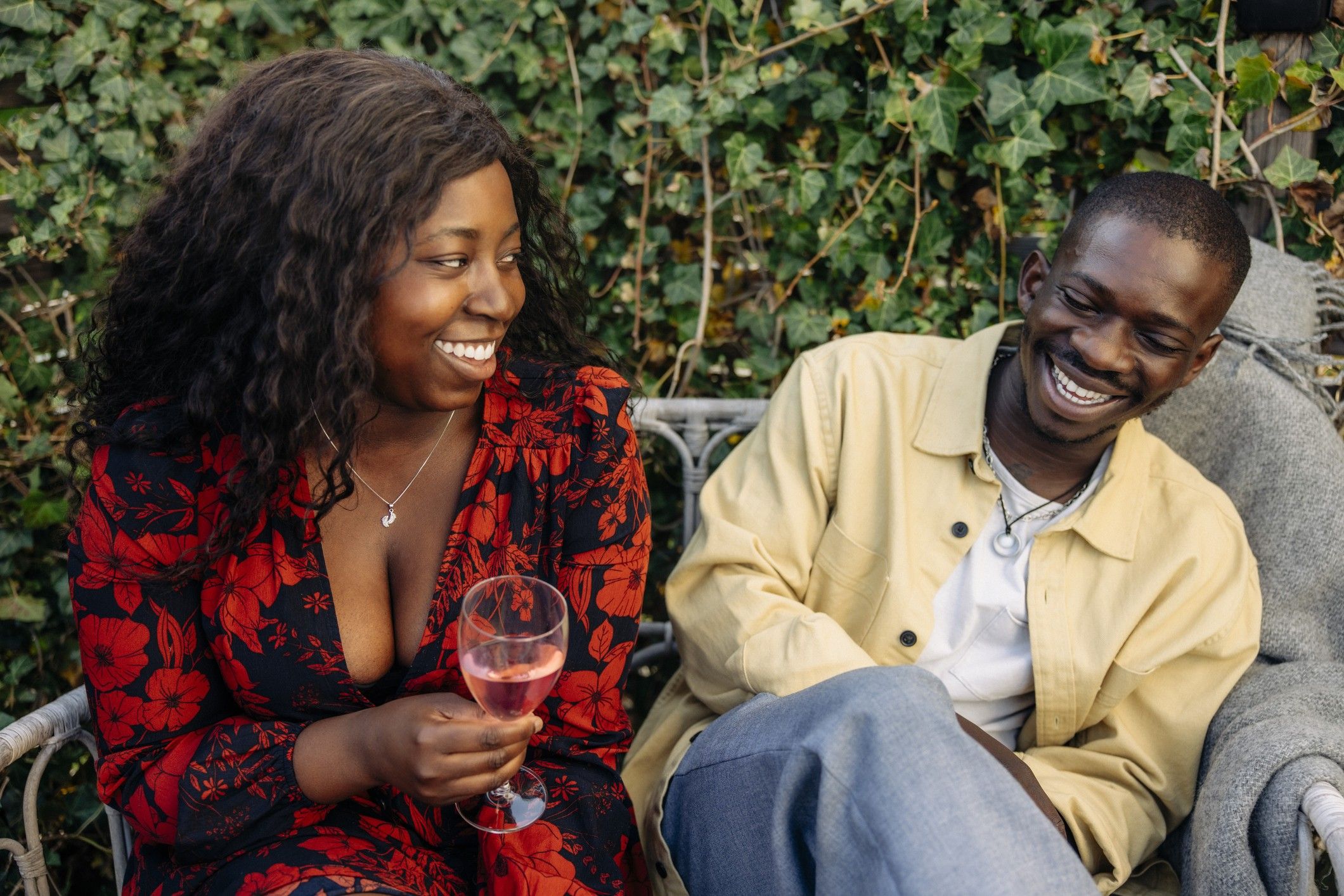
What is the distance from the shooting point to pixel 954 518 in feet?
7.57

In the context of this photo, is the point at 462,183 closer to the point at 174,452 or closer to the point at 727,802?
the point at 174,452

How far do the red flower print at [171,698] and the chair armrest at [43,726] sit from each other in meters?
0.16

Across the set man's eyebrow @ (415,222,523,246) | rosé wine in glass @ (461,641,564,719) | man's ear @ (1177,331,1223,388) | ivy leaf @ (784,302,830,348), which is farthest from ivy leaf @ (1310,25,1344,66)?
rosé wine in glass @ (461,641,564,719)

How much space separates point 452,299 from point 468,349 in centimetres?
10

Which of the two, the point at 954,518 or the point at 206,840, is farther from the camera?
the point at 954,518

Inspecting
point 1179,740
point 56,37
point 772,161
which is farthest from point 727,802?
point 56,37

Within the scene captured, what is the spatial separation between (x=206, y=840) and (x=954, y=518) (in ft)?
5.00

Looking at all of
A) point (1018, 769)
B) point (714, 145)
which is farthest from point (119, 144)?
point (1018, 769)

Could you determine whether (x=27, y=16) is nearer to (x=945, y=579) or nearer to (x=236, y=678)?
(x=236, y=678)

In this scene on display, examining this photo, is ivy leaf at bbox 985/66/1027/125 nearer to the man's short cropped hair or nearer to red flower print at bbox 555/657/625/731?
the man's short cropped hair

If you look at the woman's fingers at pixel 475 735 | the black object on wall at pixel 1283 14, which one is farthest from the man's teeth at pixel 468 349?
the black object on wall at pixel 1283 14

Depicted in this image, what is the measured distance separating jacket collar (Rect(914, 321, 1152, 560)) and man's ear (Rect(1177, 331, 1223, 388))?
149mm

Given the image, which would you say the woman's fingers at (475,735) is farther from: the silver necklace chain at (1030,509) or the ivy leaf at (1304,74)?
the ivy leaf at (1304,74)

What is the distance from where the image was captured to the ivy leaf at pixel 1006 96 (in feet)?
9.10
